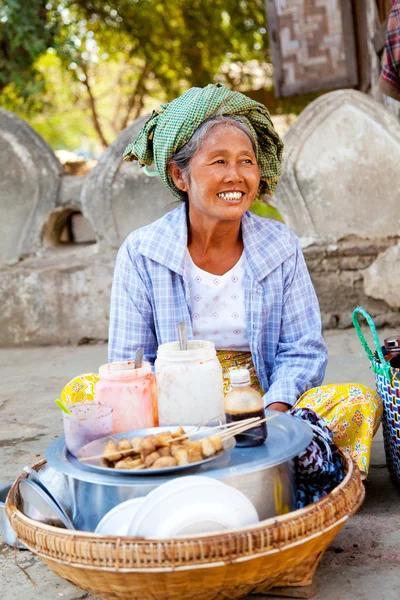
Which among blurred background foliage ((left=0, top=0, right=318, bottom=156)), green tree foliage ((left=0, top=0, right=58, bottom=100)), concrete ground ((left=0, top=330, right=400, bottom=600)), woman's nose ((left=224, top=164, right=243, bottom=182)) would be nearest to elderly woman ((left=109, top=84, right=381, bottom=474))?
woman's nose ((left=224, top=164, right=243, bottom=182))

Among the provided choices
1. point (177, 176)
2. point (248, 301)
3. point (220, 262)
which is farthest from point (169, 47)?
point (248, 301)

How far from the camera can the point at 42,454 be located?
3.01m

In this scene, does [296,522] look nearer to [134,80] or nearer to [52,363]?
[52,363]

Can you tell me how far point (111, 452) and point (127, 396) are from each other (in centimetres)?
22

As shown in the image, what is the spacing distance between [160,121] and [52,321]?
268cm

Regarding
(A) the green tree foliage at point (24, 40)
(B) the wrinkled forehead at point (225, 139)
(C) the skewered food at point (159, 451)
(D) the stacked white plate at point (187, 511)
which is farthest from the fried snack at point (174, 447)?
(A) the green tree foliage at point (24, 40)

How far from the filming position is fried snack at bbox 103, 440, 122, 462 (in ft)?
5.50

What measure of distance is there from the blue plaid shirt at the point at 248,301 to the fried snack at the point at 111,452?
0.77 meters

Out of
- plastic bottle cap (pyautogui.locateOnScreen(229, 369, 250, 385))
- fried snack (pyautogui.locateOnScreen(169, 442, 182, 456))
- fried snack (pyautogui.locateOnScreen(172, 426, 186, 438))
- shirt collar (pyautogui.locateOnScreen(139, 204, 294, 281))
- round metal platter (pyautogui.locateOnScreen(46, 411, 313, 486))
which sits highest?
shirt collar (pyautogui.locateOnScreen(139, 204, 294, 281))

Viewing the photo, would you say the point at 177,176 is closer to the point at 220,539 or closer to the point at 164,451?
the point at 164,451

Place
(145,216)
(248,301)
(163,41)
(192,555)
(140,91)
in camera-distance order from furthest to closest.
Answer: (140,91) → (163,41) → (145,216) → (248,301) → (192,555)

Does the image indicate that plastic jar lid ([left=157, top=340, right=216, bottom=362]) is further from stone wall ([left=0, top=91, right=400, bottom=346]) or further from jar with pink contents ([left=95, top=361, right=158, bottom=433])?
stone wall ([left=0, top=91, right=400, bottom=346])

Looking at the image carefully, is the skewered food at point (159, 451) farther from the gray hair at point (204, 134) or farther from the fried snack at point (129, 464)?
the gray hair at point (204, 134)

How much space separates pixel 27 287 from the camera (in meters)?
4.90
